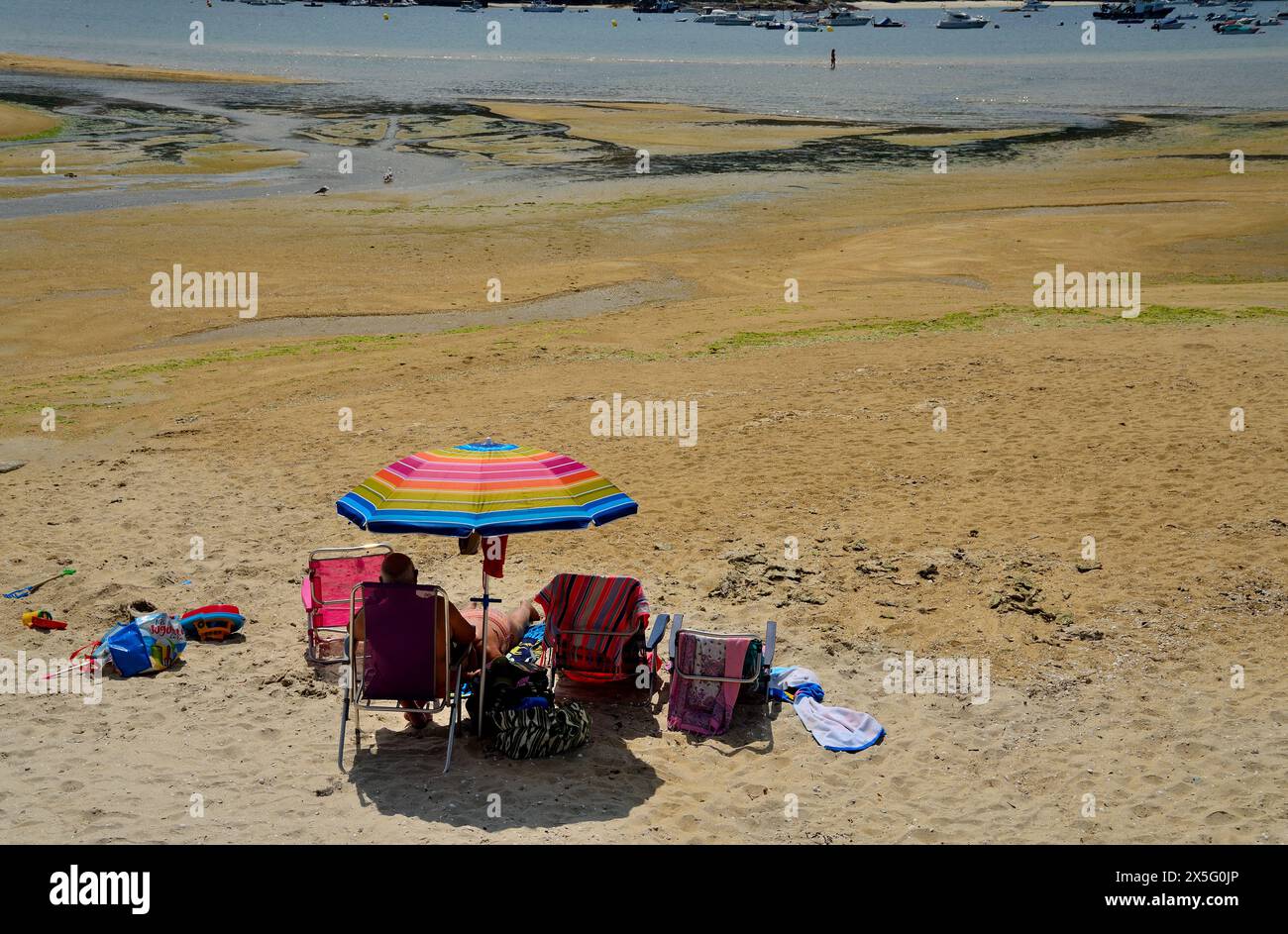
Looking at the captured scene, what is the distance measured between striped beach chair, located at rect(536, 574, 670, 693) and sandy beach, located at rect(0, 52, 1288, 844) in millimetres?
370

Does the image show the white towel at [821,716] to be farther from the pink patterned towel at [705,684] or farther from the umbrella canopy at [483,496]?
the umbrella canopy at [483,496]

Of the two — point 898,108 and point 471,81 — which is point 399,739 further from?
point 471,81

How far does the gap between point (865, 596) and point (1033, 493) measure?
2719 millimetres

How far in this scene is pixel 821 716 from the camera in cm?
793

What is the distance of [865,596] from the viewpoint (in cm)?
982

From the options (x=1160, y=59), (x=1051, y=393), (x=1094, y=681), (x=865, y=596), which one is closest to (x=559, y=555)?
(x=865, y=596)

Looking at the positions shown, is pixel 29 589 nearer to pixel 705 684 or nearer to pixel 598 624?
pixel 598 624

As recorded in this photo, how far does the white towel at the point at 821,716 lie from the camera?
25.0ft

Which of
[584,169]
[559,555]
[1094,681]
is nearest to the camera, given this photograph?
[1094,681]

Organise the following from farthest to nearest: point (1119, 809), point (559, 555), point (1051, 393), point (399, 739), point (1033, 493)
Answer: point (1051, 393), point (1033, 493), point (559, 555), point (399, 739), point (1119, 809)

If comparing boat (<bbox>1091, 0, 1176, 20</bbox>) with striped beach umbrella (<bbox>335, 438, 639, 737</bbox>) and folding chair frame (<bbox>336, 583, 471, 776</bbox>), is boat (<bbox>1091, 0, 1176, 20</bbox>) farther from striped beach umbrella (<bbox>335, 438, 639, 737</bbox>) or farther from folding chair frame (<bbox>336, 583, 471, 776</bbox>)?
folding chair frame (<bbox>336, 583, 471, 776</bbox>)

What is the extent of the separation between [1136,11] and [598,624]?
158621 mm

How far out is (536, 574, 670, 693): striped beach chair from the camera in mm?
8250

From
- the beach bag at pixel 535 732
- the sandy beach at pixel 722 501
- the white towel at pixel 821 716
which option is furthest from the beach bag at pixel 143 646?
the white towel at pixel 821 716
